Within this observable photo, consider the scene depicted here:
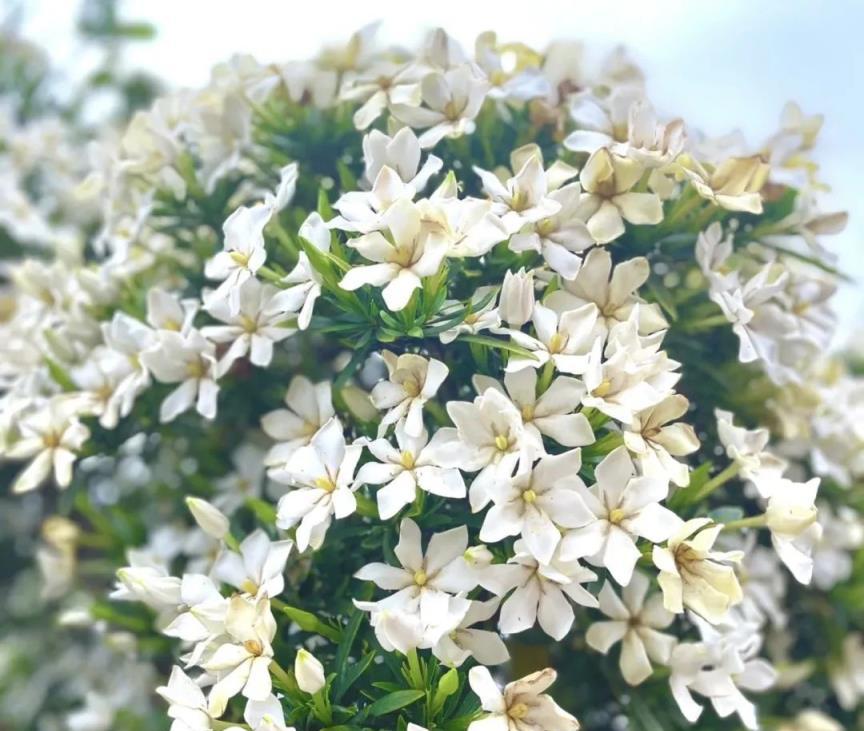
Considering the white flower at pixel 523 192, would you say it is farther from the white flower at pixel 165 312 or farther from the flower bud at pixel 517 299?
the white flower at pixel 165 312

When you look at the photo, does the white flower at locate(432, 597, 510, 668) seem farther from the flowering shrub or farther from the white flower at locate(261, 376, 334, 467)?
the white flower at locate(261, 376, 334, 467)

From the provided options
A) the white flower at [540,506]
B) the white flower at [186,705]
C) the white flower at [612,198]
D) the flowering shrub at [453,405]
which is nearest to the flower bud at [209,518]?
the flowering shrub at [453,405]

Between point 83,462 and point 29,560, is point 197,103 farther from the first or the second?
point 29,560

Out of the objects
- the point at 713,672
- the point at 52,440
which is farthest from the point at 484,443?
the point at 52,440

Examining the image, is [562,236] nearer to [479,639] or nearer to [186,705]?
[479,639]

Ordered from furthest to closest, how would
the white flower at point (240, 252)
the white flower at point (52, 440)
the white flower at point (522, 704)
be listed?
1. the white flower at point (52, 440)
2. the white flower at point (240, 252)
3. the white flower at point (522, 704)

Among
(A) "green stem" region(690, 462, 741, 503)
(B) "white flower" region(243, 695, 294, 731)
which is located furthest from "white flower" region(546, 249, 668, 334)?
(B) "white flower" region(243, 695, 294, 731)

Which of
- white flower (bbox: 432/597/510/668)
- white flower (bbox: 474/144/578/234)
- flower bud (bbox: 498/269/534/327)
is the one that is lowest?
white flower (bbox: 432/597/510/668)
